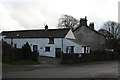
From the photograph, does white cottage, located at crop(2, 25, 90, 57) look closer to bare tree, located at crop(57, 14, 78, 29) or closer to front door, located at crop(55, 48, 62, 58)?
front door, located at crop(55, 48, 62, 58)

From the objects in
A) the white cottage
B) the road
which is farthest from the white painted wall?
the road

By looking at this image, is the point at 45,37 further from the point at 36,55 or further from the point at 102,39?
the point at 102,39

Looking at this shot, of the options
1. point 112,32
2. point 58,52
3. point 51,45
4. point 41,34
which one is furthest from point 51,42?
point 112,32

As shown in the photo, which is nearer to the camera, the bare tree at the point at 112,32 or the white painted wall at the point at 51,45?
the white painted wall at the point at 51,45

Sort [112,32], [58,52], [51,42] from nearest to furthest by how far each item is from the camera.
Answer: [58,52], [51,42], [112,32]

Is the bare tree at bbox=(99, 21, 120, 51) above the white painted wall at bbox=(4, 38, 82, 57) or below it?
above

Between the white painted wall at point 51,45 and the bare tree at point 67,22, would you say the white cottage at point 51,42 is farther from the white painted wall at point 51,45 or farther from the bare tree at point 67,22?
the bare tree at point 67,22

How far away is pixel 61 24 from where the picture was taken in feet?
260


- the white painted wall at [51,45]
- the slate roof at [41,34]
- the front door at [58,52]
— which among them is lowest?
the front door at [58,52]

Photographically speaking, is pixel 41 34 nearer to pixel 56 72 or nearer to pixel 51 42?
pixel 51 42

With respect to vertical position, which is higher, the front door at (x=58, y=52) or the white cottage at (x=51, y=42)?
the white cottage at (x=51, y=42)

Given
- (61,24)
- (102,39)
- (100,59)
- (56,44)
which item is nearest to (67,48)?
(56,44)

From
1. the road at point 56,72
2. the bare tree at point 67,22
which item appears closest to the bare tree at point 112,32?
the bare tree at point 67,22

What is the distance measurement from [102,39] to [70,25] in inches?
785
